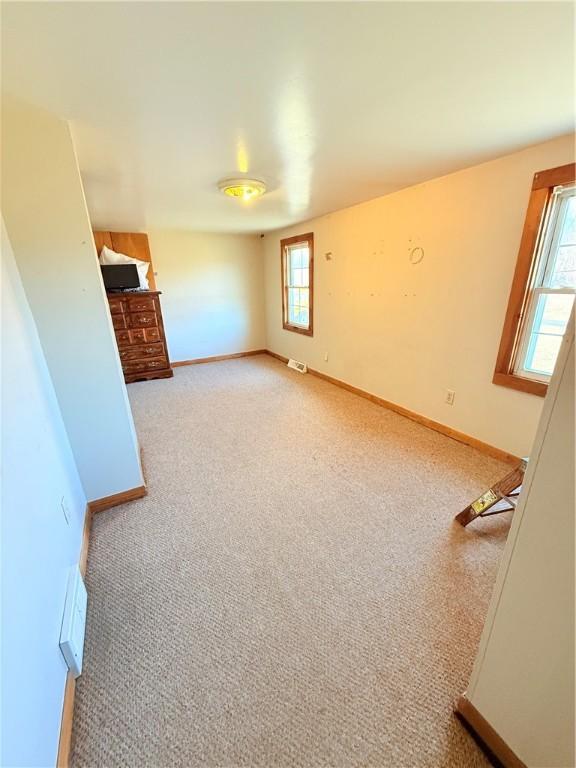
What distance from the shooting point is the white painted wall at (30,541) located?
0.76 meters

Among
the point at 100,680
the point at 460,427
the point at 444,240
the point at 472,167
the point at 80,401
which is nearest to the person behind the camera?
the point at 100,680

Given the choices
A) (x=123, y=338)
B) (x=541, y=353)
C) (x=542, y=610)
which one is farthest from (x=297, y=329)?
(x=542, y=610)

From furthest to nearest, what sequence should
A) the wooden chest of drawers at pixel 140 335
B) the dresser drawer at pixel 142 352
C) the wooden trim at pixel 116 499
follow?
the dresser drawer at pixel 142 352
the wooden chest of drawers at pixel 140 335
the wooden trim at pixel 116 499

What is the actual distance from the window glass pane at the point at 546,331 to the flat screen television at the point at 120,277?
437 centimetres

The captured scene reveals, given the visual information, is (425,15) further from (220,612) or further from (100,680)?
(100,680)

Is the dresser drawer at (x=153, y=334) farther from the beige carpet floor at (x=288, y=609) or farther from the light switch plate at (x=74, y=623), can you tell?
the light switch plate at (x=74, y=623)

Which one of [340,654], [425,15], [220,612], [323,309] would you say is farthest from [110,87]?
[323,309]

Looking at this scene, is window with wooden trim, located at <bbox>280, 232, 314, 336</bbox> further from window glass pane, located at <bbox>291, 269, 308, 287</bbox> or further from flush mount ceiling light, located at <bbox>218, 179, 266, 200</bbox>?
flush mount ceiling light, located at <bbox>218, 179, 266, 200</bbox>

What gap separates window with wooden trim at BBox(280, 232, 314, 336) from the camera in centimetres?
414

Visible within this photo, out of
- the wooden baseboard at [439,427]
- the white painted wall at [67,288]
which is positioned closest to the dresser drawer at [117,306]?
the white painted wall at [67,288]

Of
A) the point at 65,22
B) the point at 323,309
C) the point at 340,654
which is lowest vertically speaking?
the point at 340,654

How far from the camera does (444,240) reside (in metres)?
2.47

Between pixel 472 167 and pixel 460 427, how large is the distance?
6.54 feet

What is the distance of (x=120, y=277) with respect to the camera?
4.03 m
